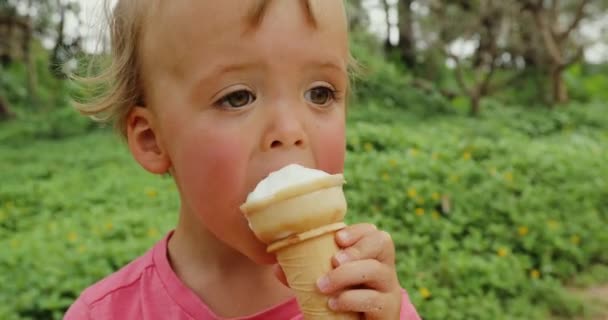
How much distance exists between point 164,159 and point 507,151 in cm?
444

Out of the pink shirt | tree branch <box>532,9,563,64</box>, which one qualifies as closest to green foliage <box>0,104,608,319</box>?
the pink shirt

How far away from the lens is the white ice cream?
107cm

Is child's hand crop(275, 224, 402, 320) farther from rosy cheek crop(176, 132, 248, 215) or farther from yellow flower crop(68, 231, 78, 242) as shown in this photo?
yellow flower crop(68, 231, 78, 242)

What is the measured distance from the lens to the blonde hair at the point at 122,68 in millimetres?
1394

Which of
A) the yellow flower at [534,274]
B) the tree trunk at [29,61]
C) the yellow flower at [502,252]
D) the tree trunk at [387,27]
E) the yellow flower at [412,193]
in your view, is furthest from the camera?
the tree trunk at [387,27]

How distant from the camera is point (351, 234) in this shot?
1.12 m

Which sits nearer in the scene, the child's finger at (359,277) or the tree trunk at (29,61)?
the child's finger at (359,277)

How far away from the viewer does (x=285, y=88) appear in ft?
3.95

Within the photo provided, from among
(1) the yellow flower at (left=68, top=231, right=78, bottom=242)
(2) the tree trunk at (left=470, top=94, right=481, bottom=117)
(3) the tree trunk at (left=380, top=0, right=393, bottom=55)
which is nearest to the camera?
(1) the yellow flower at (left=68, top=231, right=78, bottom=242)

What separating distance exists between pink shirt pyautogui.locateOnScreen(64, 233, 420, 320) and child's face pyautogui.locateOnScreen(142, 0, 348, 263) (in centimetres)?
25

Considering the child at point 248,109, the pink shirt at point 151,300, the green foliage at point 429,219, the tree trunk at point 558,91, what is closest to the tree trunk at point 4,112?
the green foliage at point 429,219

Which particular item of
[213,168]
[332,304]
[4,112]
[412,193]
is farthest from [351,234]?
[4,112]

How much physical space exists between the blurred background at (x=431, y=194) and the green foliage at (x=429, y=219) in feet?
0.03

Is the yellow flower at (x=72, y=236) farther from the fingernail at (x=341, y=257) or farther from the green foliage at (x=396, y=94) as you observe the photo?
the green foliage at (x=396, y=94)
